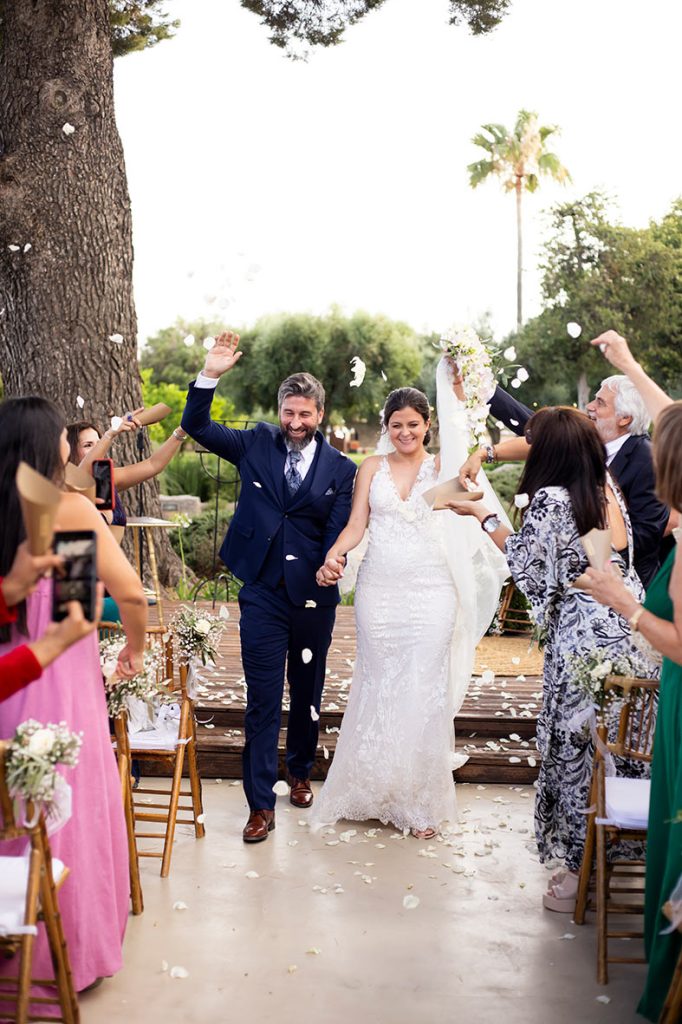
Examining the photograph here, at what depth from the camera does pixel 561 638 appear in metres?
4.27

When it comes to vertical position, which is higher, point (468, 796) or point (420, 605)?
point (420, 605)

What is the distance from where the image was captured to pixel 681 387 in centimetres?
2994

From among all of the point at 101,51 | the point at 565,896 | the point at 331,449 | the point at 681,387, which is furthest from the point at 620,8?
the point at 565,896

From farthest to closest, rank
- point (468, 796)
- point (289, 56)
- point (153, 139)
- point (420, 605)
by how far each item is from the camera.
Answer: point (153, 139), point (289, 56), point (468, 796), point (420, 605)

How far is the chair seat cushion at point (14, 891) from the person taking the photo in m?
2.63

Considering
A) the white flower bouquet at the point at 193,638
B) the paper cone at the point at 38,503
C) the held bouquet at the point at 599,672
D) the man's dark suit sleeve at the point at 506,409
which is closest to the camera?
the paper cone at the point at 38,503

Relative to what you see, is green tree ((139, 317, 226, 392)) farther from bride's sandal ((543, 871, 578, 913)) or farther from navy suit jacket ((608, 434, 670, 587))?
bride's sandal ((543, 871, 578, 913))

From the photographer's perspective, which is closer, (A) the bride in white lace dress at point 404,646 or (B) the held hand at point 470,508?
(B) the held hand at point 470,508

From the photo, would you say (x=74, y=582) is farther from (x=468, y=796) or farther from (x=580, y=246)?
(x=580, y=246)

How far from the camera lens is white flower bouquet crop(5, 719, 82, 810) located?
2650 mm

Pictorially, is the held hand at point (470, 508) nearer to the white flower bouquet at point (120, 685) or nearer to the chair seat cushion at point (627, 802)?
the chair seat cushion at point (627, 802)

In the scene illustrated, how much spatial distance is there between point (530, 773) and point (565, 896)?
5.35 ft

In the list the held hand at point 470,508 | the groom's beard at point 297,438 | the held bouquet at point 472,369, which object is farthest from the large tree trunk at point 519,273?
the held hand at point 470,508

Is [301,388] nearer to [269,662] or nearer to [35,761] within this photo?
[269,662]
